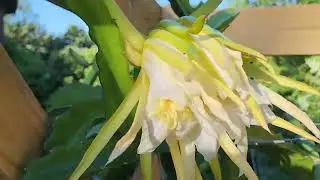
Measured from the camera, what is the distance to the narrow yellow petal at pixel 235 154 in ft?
1.49

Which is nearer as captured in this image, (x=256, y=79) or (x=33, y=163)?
(x=256, y=79)

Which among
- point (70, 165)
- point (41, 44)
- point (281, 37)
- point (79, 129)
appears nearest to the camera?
point (70, 165)

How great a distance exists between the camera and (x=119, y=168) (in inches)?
24.7

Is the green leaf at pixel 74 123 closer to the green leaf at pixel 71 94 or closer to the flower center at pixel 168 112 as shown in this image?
the green leaf at pixel 71 94

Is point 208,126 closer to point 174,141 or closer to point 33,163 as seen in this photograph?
point 174,141

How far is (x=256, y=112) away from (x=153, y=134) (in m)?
0.08

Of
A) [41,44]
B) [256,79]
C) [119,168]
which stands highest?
[256,79]

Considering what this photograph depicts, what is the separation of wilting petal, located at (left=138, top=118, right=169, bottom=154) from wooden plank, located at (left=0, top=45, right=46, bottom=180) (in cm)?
20

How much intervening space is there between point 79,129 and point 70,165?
0.11 m

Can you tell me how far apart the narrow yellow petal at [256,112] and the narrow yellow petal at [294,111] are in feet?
0.11

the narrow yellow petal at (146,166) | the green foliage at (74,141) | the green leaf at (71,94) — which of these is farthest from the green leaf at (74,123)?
the narrow yellow petal at (146,166)

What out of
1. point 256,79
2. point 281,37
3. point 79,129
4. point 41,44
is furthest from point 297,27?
point 41,44

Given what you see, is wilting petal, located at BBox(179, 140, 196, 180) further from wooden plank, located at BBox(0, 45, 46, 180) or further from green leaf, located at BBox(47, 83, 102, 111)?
green leaf, located at BBox(47, 83, 102, 111)

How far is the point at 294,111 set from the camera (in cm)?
49
